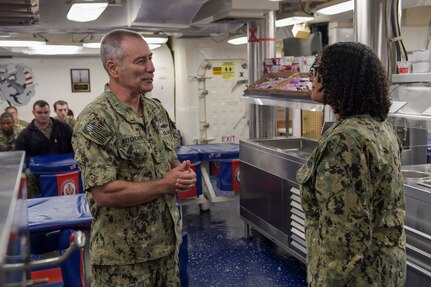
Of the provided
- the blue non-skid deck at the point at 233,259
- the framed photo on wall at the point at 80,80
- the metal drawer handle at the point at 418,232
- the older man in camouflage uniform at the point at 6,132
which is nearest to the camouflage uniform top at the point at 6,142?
the older man in camouflage uniform at the point at 6,132

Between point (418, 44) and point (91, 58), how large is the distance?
6118 millimetres

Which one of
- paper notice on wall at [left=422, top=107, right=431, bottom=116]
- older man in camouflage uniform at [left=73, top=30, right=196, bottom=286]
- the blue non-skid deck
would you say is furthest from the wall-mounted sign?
paper notice on wall at [left=422, top=107, right=431, bottom=116]

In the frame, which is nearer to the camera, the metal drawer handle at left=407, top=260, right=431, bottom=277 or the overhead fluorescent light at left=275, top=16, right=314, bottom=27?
the metal drawer handle at left=407, top=260, right=431, bottom=277

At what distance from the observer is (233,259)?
4379mm

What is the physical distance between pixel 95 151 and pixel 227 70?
7.31 metres

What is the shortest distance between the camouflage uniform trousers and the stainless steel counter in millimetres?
316

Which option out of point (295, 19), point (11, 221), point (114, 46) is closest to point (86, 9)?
point (295, 19)

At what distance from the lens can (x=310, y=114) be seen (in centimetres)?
838

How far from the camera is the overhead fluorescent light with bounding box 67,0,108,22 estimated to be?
4668 millimetres

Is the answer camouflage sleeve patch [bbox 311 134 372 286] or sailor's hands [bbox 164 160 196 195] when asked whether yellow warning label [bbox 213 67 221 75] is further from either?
camouflage sleeve patch [bbox 311 134 372 286]

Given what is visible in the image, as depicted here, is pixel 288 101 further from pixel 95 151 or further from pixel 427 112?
pixel 95 151

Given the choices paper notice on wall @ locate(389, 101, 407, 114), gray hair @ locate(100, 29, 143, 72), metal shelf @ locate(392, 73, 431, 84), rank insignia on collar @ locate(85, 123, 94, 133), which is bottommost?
rank insignia on collar @ locate(85, 123, 94, 133)

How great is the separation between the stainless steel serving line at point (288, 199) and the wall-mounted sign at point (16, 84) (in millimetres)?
5441

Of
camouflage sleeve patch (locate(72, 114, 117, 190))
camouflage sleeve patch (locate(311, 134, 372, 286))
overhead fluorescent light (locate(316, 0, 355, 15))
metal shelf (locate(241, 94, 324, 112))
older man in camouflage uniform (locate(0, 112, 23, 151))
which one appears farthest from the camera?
older man in camouflage uniform (locate(0, 112, 23, 151))
